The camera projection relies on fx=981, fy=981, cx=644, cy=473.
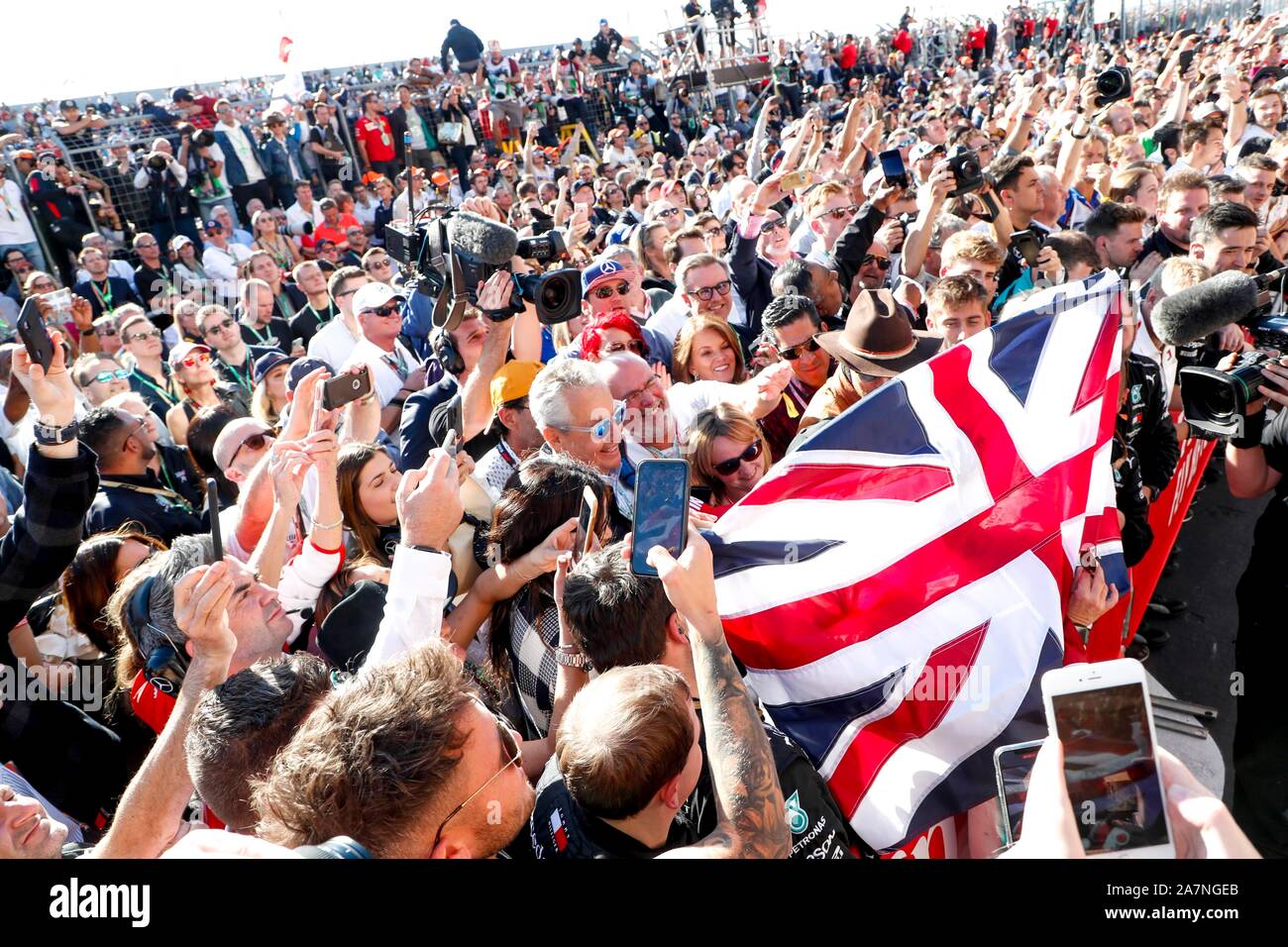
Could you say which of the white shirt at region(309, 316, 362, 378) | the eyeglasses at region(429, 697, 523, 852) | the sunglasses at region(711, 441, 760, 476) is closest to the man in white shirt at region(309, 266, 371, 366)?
the white shirt at region(309, 316, 362, 378)

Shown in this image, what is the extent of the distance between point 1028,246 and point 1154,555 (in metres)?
1.81

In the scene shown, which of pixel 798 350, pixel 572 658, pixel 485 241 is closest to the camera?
pixel 572 658

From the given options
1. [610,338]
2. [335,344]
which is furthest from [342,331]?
[610,338]

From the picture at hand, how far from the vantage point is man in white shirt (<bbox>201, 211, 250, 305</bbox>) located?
1049 cm

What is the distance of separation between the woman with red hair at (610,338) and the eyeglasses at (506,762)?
2885mm

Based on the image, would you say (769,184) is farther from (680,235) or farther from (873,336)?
(873,336)

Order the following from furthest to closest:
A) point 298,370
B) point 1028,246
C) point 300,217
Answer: point 300,217
point 1028,246
point 298,370

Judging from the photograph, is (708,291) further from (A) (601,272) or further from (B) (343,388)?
(B) (343,388)

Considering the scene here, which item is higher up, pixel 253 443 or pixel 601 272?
pixel 601 272

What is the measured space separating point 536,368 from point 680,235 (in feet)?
10.1

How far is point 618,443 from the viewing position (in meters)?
3.66

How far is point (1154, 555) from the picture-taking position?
4.56 metres

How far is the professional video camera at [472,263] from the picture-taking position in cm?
396
